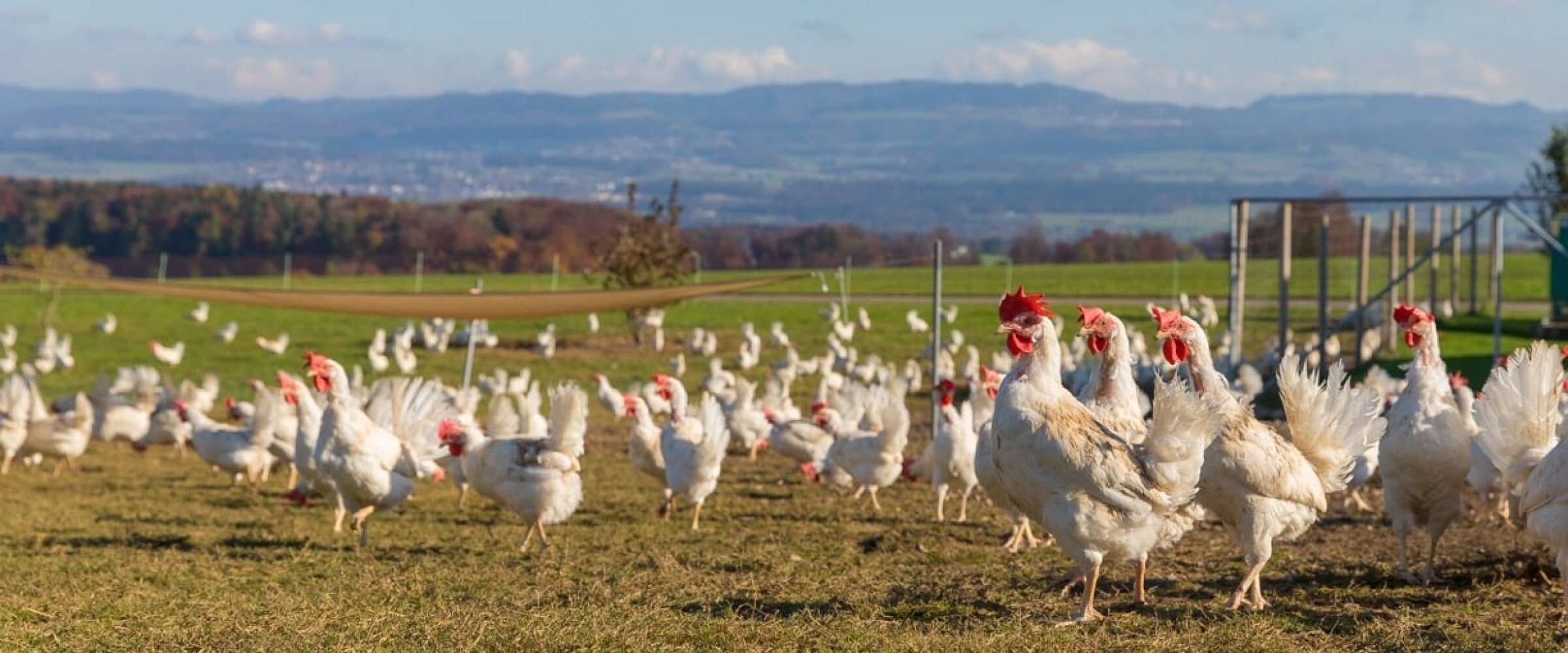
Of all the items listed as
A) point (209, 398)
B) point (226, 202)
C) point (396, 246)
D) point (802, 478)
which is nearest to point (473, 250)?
point (396, 246)

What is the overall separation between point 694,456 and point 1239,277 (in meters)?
9.95

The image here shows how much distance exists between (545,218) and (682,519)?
66.5 metres

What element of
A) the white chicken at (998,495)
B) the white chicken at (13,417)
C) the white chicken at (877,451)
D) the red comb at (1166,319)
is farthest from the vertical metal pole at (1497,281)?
the white chicken at (13,417)

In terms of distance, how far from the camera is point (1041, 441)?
7277 mm

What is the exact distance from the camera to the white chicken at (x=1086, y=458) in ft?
23.8

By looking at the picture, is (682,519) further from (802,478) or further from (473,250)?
(473,250)

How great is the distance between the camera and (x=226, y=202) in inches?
3105

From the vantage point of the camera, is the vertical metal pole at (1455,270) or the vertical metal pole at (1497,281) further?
the vertical metal pole at (1455,270)

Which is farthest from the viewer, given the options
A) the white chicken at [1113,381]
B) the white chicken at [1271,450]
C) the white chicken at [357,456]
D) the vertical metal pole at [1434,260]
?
the vertical metal pole at [1434,260]

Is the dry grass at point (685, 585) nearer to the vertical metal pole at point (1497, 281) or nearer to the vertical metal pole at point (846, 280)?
the vertical metal pole at point (846, 280)

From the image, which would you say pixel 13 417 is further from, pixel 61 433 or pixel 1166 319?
pixel 1166 319

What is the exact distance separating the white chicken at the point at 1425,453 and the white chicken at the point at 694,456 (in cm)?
487

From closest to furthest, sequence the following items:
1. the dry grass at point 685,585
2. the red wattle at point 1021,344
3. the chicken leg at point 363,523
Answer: the dry grass at point 685,585
the red wattle at point 1021,344
the chicken leg at point 363,523

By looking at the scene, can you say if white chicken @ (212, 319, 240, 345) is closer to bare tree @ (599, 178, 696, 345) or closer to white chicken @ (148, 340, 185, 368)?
white chicken @ (148, 340, 185, 368)
